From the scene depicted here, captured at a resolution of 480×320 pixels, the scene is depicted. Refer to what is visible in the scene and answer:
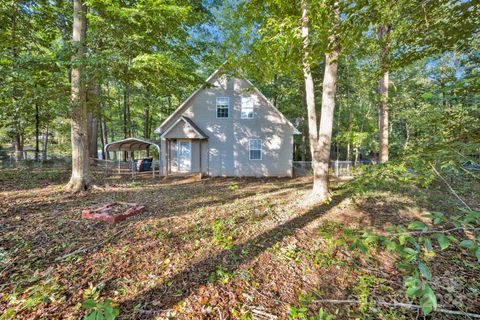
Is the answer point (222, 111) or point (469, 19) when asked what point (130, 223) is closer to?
point (469, 19)

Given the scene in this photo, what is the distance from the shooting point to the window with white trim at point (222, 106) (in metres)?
13.0

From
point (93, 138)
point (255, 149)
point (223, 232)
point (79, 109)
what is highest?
point (79, 109)

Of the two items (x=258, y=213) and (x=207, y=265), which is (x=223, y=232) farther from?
(x=258, y=213)

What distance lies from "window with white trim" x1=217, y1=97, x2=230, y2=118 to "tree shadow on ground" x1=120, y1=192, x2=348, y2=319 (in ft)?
31.3

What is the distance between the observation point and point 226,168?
13.1 metres

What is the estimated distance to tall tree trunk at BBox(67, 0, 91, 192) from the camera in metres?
6.54

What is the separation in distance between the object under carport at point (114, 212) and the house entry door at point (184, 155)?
741 centimetres

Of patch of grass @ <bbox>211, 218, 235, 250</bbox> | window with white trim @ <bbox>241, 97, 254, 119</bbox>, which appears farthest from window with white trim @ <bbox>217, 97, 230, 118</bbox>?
patch of grass @ <bbox>211, 218, 235, 250</bbox>

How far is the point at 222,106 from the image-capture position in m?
13.0

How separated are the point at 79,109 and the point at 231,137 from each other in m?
7.82

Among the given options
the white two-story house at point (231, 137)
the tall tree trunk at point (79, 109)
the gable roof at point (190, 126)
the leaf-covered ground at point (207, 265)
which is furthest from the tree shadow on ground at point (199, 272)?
the white two-story house at point (231, 137)

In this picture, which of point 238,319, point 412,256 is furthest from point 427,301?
point 238,319

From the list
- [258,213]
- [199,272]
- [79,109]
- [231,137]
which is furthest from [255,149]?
[199,272]

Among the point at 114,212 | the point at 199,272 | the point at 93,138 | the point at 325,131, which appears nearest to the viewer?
the point at 199,272
